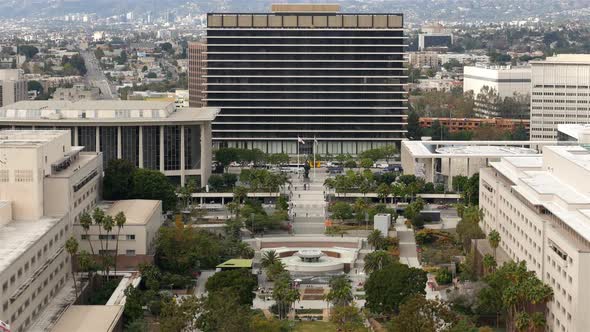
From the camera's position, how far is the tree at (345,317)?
5562 cm

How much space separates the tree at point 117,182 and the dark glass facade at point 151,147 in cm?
1090

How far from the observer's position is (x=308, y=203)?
9006 centimetres

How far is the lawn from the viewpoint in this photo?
2254 inches

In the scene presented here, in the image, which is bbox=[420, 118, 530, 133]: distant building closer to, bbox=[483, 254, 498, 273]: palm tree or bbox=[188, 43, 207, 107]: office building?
bbox=[188, 43, 207, 107]: office building

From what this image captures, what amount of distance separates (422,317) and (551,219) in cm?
763

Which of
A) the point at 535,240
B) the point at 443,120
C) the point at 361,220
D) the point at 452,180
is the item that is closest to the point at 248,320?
the point at 535,240

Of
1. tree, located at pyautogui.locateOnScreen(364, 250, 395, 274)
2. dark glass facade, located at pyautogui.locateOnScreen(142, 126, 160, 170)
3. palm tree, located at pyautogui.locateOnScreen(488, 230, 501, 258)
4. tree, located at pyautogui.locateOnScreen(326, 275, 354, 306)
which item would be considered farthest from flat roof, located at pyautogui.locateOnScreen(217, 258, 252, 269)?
dark glass facade, located at pyautogui.locateOnScreen(142, 126, 160, 170)

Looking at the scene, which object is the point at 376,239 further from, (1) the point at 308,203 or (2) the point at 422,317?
(2) the point at 422,317

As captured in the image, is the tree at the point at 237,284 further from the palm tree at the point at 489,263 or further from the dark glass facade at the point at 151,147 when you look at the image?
the dark glass facade at the point at 151,147

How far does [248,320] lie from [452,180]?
42884 mm

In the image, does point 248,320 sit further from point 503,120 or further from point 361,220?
point 503,120

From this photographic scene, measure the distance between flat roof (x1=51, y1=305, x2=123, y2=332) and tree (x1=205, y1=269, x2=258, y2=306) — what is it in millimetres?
5097

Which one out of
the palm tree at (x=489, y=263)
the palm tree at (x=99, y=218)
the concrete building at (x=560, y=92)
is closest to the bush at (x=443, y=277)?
the palm tree at (x=489, y=263)

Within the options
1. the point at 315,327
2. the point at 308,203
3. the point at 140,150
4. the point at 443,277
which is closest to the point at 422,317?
the point at 315,327
